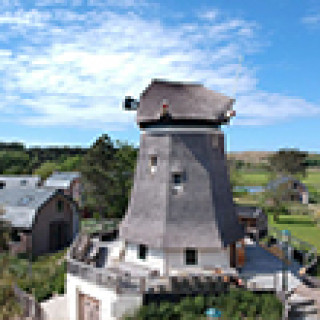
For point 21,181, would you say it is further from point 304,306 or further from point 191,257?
point 304,306

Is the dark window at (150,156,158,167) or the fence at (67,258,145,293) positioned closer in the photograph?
the fence at (67,258,145,293)

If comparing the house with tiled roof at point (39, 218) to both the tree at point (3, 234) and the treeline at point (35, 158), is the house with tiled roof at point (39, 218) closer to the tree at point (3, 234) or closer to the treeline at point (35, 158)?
the tree at point (3, 234)

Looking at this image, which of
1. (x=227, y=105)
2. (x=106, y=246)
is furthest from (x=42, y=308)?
(x=227, y=105)

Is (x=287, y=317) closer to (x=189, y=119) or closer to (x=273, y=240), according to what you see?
(x=189, y=119)

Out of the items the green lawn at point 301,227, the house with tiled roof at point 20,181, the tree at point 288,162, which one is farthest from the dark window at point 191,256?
the tree at point 288,162

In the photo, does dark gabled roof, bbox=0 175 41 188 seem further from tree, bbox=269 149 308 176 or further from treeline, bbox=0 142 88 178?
tree, bbox=269 149 308 176

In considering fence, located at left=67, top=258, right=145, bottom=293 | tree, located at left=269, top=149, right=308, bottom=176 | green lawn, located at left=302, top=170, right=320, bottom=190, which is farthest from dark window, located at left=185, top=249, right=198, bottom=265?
Answer: green lawn, located at left=302, top=170, right=320, bottom=190

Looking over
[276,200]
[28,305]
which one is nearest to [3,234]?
[28,305]
